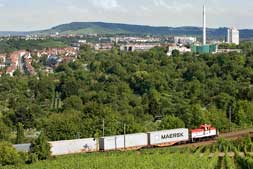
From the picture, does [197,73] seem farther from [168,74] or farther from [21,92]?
[21,92]

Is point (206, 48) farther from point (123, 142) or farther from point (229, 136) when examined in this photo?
point (123, 142)

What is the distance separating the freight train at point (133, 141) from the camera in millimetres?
33375

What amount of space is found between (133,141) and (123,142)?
30.9 inches

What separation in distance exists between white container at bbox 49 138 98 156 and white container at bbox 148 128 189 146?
3.78 m

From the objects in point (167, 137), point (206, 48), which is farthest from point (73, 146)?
point (206, 48)

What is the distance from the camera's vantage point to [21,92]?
7344 centimetres

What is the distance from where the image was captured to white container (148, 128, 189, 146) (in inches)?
1432

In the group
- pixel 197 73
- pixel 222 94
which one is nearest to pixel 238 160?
pixel 222 94

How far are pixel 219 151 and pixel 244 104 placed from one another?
42.9 ft

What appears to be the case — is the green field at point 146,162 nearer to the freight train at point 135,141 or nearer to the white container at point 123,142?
the freight train at point 135,141

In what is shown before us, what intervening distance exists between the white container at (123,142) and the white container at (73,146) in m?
0.53

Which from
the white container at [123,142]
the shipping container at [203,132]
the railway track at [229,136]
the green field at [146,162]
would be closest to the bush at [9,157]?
the green field at [146,162]

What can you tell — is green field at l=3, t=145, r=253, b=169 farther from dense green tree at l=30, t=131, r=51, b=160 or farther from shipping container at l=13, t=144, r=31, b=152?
shipping container at l=13, t=144, r=31, b=152

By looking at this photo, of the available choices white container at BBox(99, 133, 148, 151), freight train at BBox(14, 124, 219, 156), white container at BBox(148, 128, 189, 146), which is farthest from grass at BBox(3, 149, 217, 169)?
white container at BBox(148, 128, 189, 146)
